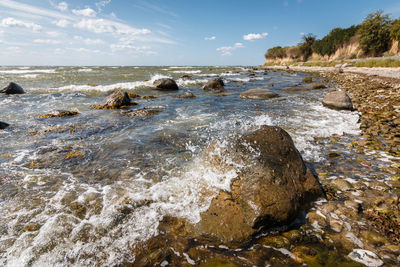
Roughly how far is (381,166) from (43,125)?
1163cm

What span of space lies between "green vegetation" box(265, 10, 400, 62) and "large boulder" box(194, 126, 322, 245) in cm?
3186

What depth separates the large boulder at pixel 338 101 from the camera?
976 cm

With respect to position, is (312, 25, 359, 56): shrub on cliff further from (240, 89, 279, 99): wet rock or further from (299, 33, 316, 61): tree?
(240, 89, 279, 99): wet rock

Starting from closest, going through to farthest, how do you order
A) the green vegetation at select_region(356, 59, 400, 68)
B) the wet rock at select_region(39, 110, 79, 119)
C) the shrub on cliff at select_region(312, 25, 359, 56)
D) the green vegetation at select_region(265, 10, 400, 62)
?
the wet rock at select_region(39, 110, 79, 119), the green vegetation at select_region(356, 59, 400, 68), the green vegetation at select_region(265, 10, 400, 62), the shrub on cliff at select_region(312, 25, 359, 56)

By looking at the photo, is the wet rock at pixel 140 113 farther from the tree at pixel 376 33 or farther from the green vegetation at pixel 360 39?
the tree at pixel 376 33

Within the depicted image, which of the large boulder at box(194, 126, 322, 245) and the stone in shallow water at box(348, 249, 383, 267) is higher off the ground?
the large boulder at box(194, 126, 322, 245)

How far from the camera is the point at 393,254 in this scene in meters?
2.41

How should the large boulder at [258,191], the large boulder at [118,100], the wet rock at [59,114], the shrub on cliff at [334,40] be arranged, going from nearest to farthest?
the large boulder at [258,191] < the wet rock at [59,114] < the large boulder at [118,100] < the shrub on cliff at [334,40]

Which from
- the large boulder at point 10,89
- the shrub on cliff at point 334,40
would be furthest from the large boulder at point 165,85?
the shrub on cliff at point 334,40

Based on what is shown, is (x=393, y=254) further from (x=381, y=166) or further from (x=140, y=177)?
(x=140, y=177)

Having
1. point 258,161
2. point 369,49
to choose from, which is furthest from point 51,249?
point 369,49

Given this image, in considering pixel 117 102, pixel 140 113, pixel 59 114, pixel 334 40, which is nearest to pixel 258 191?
pixel 140 113

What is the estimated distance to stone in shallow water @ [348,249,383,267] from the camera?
2339mm

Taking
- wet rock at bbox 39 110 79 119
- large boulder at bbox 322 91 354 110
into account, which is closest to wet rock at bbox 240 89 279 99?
large boulder at bbox 322 91 354 110
